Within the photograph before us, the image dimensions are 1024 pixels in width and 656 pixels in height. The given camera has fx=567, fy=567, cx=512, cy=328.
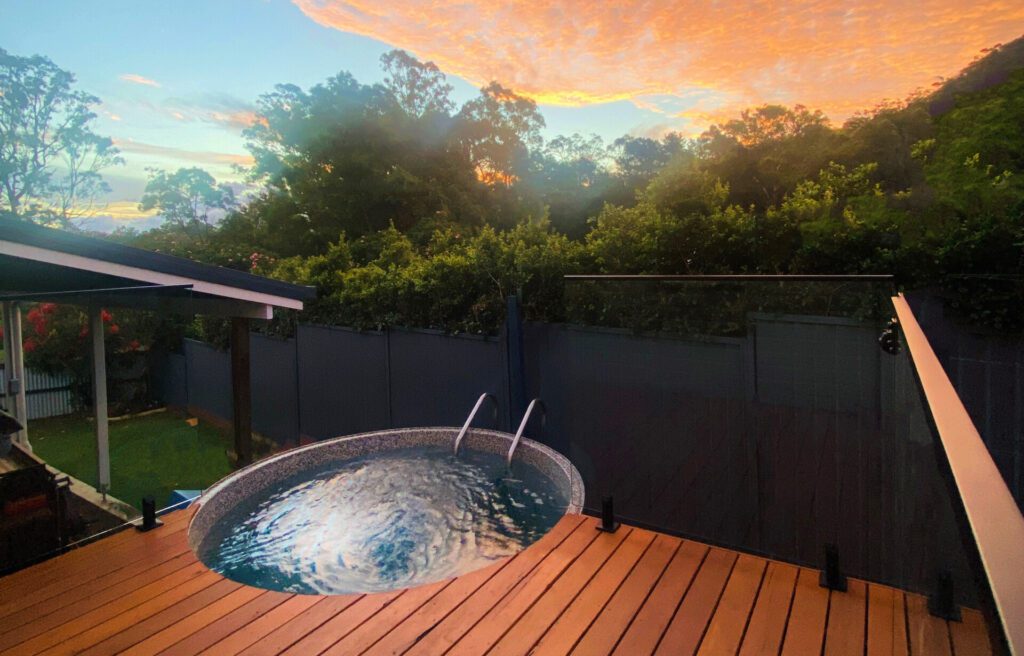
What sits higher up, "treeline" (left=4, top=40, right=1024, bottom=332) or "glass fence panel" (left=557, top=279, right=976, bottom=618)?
"treeline" (left=4, top=40, right=1024, bottom=332)

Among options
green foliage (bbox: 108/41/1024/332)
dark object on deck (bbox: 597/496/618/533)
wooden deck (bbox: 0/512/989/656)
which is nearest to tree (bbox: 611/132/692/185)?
green foliage (bbox: 108/41/1024/332)

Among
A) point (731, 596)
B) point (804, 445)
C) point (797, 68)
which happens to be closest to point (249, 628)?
point (731, 596)

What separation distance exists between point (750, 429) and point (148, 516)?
3.38 metres

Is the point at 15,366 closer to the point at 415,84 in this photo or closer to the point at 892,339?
the point at 892,339

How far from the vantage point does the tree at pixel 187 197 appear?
23547 millimetres

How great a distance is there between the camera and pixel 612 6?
33.8ft

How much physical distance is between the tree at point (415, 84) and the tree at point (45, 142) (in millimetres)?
11058

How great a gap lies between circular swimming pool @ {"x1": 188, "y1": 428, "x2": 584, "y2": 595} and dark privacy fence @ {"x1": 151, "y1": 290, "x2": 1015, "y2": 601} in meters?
0.39

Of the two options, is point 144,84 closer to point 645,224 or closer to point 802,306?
point 645,224

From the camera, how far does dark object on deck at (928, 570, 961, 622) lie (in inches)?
53.2

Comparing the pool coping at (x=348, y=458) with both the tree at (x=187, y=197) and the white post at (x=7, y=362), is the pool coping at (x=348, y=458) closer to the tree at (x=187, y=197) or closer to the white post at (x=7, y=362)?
the white post at (x=7, y=362)

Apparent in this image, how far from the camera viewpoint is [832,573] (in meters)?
2.38

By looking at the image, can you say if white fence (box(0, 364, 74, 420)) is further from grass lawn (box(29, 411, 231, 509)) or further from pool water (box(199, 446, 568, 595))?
pool water (box(199, 446, 568, 595))

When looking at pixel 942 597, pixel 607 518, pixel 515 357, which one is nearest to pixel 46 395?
pixel 515 357
